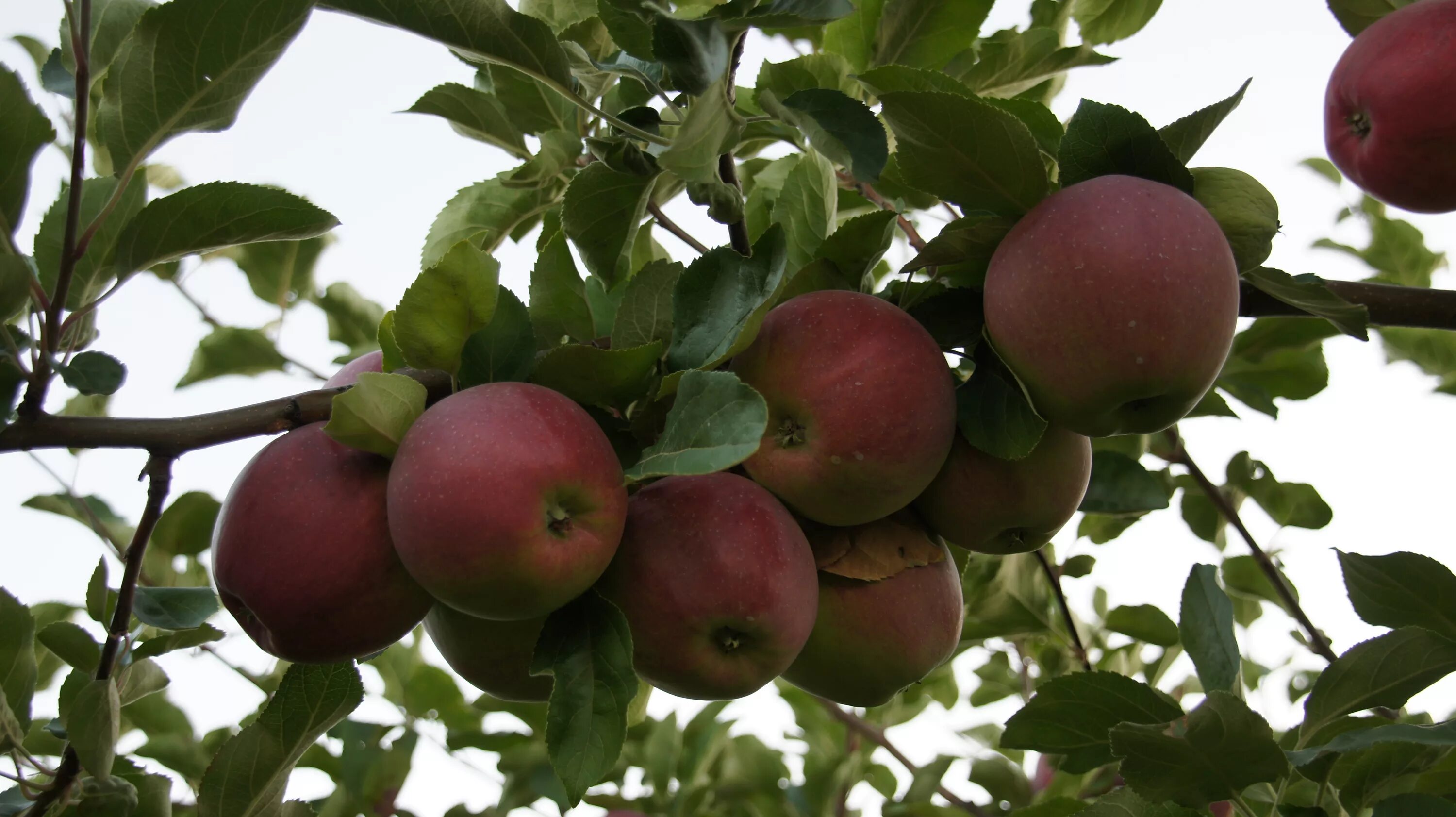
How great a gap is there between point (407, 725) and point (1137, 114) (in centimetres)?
199

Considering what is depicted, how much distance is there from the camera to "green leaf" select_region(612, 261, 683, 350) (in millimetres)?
1168

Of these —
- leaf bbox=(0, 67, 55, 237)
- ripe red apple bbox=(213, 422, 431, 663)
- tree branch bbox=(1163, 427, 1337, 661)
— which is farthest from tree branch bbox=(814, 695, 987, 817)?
leaf bbox=(0, 67, 55, 237)

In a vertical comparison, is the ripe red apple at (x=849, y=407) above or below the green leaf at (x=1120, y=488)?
above

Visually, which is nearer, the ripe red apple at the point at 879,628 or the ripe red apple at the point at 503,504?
the ripe red apple at the point at 503,504

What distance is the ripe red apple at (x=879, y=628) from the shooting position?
1.16 metres

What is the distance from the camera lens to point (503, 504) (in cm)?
91

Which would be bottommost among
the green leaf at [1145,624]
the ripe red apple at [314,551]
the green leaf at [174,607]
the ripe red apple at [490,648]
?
the green leaf at [1145,624]

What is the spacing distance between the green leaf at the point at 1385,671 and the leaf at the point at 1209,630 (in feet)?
0.35

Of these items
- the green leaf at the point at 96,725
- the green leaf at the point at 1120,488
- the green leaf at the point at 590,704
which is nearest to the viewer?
the green leaf at the point at 590,704

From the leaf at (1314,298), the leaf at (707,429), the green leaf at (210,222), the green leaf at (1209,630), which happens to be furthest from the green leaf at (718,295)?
the green leaf at (1209,630)

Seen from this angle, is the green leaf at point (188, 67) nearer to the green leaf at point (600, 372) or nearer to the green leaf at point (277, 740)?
the green leaf at point (600, 372)

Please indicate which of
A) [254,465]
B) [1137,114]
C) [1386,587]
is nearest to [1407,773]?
[1386,587]

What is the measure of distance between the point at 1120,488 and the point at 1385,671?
1.40 ft

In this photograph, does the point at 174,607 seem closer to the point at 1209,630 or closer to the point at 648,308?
the point at 648,308
